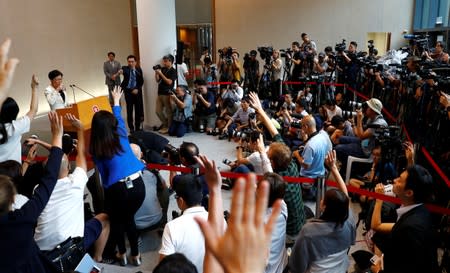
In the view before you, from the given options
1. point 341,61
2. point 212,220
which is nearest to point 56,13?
point 341,61

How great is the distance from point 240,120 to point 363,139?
2392mm

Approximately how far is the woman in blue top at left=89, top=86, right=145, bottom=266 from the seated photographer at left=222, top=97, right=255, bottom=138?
11.6ft

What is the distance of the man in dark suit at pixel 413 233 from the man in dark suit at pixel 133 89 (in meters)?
5.70

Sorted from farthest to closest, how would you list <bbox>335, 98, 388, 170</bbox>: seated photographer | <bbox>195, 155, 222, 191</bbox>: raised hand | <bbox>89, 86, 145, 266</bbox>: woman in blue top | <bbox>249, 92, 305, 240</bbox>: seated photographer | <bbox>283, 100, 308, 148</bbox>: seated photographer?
<bbox>283, 100, 308, 148</bbox>: seated photographer < <bbox>335, 98, 388, 170</bbox>: seated photographer < <bbox>249, 92, 305, 240</bbox>: seated photographer < <bbox>89, 86, 145, 266</bbox>: woman in blue top < <bbox>195, 155, 222, 191</bbox>: raised hand

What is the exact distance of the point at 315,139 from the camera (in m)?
4.05

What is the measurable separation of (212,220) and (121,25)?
1230cm

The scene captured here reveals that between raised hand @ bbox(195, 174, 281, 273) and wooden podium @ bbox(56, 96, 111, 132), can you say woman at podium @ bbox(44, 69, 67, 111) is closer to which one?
wooden podium @ bbox(56, 96, 111, 132)

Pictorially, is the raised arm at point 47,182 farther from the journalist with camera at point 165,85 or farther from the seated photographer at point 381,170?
the journalist with camera at point 165,85

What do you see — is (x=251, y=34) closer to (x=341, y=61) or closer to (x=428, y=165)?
(x=341, y=61)

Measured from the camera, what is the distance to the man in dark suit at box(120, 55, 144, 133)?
23.6ft

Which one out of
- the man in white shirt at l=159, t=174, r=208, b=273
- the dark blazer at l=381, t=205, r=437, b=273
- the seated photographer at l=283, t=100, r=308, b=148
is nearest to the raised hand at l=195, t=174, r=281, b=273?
the man in white shirt at l=159, t=174, r=208, b=273

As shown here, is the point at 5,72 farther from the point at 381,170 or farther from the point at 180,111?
the point at 180,111

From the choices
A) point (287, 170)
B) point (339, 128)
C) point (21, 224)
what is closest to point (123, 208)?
point (21, 224)

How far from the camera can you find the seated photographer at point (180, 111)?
710 cm
